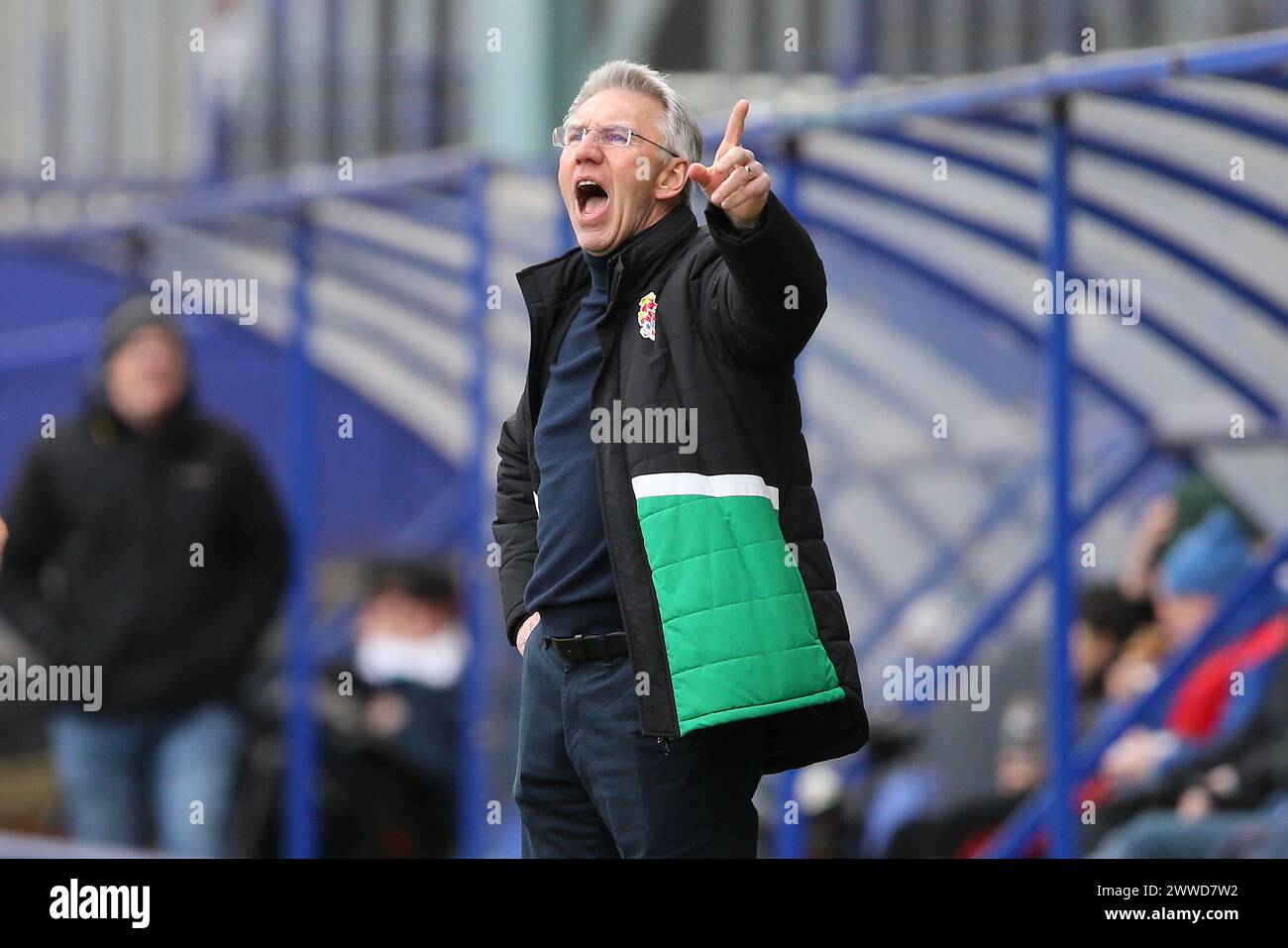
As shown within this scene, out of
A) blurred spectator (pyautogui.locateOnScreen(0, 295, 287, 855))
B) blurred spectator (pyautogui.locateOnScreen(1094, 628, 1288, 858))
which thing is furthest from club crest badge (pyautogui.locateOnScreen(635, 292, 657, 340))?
blurred spectator (pyautogui.locateOnScreen(0, 295, 287, 855))

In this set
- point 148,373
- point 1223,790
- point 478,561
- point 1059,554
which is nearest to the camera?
point 1059,554

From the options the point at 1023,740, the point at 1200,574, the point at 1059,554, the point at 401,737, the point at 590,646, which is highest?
the point at 590,646

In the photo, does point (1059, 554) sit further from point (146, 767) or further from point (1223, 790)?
point (146, 767)

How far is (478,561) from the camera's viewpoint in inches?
278

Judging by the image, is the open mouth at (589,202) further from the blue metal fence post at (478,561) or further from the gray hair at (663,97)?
the blue metal fence post at (478,561)

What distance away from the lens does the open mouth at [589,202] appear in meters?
3.11

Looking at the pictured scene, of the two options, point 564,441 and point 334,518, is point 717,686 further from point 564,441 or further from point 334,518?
point 334,518

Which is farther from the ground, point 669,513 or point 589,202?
point 589,202

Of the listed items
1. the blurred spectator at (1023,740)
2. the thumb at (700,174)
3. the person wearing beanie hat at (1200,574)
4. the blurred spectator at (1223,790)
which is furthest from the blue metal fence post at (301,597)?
the thumb at (700,174)

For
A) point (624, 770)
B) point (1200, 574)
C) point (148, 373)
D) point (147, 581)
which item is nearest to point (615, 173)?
point (624, 770)

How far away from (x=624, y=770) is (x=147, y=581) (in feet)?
13.0

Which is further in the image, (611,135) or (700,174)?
(611,135)

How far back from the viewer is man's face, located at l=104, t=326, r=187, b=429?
670 cm

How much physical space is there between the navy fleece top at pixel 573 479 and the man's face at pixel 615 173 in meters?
0.05
